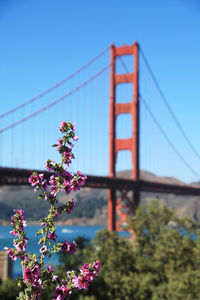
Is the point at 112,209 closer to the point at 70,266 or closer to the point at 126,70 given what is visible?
the point at 126,70

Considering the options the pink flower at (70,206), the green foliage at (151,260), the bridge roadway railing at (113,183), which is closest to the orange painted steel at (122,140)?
the bridge roadway railing at (113,183)

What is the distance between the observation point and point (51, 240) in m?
4.06

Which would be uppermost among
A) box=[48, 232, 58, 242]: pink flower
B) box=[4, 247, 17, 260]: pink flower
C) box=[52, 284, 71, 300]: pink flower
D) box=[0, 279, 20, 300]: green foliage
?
box=[48, 232, 58, 242]: pink flower

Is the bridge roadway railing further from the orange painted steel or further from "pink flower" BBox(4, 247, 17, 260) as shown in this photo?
"pink flower" BBox(4, 247, 17, 260)

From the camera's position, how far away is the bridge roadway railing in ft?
110

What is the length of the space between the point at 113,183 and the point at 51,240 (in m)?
40.8

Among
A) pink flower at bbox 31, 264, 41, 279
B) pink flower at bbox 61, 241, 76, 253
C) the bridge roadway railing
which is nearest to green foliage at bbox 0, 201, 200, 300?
the bridge roadway railing

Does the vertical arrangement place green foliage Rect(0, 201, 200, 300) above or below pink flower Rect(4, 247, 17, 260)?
below

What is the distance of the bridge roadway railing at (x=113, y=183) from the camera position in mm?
33381

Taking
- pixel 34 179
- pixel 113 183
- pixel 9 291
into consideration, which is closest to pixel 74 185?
pixel 34 179

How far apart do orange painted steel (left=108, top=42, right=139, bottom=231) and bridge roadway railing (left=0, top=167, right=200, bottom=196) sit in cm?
61

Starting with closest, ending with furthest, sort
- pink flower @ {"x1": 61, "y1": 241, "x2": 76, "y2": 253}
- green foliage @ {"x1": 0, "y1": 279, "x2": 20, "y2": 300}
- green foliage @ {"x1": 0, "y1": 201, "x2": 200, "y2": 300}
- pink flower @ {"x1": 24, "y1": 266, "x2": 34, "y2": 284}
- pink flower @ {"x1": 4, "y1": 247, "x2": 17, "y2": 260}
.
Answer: pink flower @ {"x1": 24, "y1": 266, "x2": 34, "y2": 284} → pink flower @ {"x1": 4, "y1": 247, "x2": 17, "y2": 260} → pink flower @ {"x1": 61, "y1": 241, "x2": 76, "y2": 253} → green foliage @ {"x1": 0, "y1": 201, "x2": 200, "y2": 300} → green foliage @ {"x1": 0, "y1": 279, "x2": 20, "y2": 300}

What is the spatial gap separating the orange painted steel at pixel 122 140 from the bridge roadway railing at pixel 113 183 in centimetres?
61

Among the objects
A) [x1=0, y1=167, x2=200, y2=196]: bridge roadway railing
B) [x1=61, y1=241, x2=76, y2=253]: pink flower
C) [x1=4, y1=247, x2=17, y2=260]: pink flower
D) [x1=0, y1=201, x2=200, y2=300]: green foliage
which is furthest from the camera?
[x1=0, y1=167, x2=200, y2=196]: bridge roadway railing
